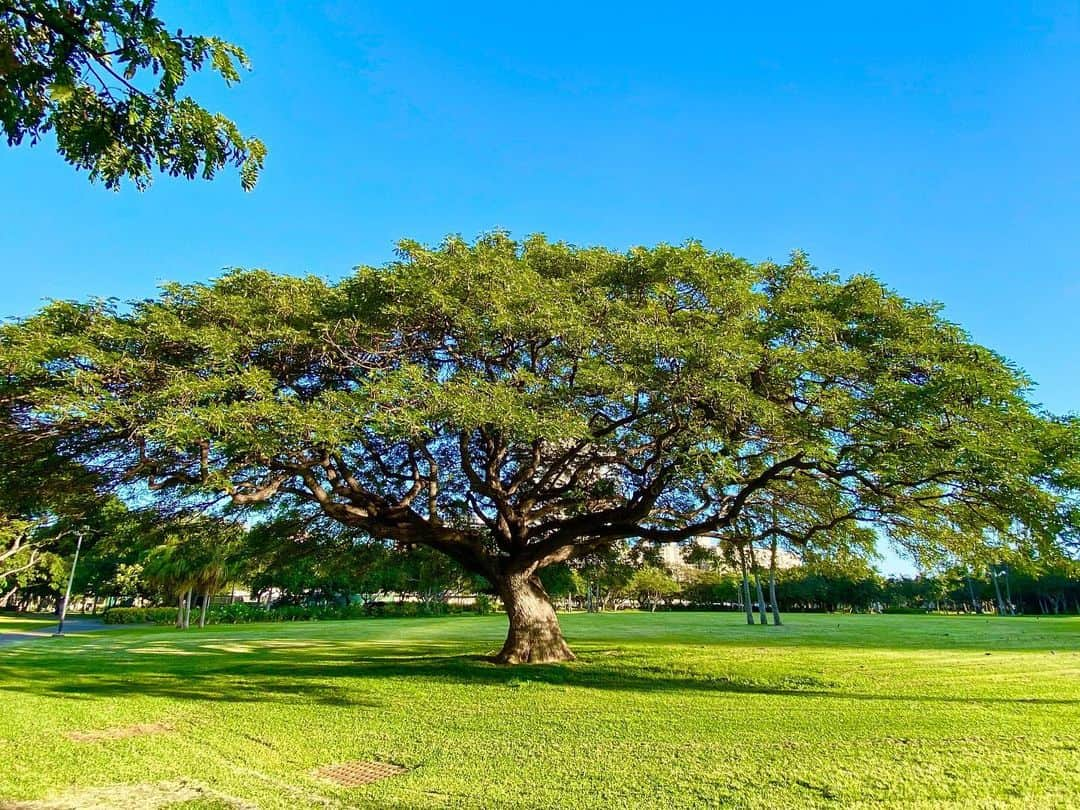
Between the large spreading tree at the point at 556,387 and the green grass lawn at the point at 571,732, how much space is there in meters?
3.16

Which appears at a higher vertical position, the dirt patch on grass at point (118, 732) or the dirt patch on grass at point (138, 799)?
the dirt patch on grass at point (138, 799)

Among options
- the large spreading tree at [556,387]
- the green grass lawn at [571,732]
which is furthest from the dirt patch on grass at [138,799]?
the large spreading tree at [556,387]

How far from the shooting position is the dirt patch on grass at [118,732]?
300 inches

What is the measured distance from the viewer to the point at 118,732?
7.98 m

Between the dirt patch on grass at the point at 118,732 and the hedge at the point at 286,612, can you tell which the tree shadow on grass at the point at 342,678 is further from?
the hedge at the point at 286,612

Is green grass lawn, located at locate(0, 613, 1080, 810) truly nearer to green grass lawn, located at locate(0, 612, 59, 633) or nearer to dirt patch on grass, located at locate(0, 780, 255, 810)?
dirt patch on grass, located at locate(0, 780, 255, 810)

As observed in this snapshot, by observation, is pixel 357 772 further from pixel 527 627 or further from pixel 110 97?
pixel 527 627

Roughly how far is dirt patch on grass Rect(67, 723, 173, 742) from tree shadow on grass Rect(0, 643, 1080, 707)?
6.55 feet

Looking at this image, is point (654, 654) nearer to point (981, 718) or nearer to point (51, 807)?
point (981, 718)

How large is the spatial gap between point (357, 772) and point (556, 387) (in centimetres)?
645

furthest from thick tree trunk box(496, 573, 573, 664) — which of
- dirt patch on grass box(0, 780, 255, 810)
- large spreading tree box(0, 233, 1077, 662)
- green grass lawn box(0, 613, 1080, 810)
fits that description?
dirt patch on grass box(0, 780, 255, 810)

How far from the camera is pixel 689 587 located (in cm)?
7306

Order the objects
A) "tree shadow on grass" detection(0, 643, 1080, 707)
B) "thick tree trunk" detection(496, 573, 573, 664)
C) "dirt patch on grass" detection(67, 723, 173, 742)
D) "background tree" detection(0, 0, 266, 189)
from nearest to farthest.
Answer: "background tree" detection(0, 0, 266, 189)
"dirt patch on grass" detection(67, 723, 173, 742)
"tree shadow on grass" detection(0, 643, 1080, 707)
"thick tree trunk" detection(496, 573, 573, 664)

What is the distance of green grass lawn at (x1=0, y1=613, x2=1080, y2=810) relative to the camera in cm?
536
